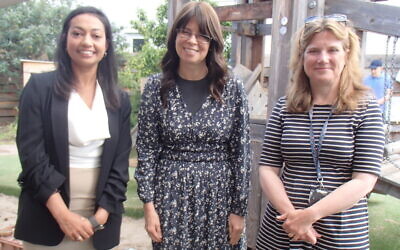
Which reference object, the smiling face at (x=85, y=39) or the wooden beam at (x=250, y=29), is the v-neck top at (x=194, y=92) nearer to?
the smiling face at (x=85, y=39)

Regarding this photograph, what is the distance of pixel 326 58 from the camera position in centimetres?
174

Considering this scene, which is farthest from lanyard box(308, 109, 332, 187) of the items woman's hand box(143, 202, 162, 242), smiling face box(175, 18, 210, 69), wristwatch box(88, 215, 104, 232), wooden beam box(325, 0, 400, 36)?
wooden beam box(325, 0, 400, 36)

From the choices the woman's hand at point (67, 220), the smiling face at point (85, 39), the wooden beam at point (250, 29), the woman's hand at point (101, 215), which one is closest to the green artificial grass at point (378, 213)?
the wooden beam at point (250, 29)

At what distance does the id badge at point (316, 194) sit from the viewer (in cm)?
172

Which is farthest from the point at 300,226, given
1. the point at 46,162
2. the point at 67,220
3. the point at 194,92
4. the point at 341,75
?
the point at 46,162

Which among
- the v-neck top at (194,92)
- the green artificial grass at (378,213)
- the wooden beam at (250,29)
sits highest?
the wooden beam at (250,29)

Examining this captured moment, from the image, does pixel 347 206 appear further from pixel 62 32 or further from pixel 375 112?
pixel 62 32

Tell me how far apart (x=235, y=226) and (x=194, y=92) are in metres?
0.70

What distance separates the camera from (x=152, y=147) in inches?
80.9

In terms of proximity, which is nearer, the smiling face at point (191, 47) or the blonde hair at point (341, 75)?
the blonde hair at point (341, 75)

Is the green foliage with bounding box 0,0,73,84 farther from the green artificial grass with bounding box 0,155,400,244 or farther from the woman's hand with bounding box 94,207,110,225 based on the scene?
the woman's hand with bounding box 94,207,110,225

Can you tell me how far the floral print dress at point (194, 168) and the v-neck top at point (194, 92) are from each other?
A: 27 millimetres

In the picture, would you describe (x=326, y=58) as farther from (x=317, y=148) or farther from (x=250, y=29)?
(x=250, y=29)

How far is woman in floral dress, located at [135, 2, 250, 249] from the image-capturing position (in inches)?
78.1
